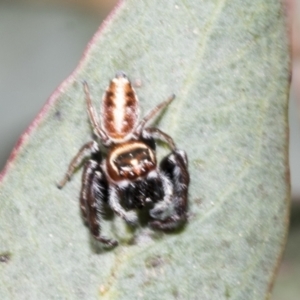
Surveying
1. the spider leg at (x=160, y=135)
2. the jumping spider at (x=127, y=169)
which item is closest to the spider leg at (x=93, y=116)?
the jumping spider at (x=127, y=169)

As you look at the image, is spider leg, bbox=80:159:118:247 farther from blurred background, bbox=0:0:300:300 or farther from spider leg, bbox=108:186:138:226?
blurred background, bbox=0:0:300:300

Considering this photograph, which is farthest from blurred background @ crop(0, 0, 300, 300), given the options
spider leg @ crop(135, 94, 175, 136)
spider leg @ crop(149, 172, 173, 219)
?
spider leg @ crop(135, 94, 175, 136)

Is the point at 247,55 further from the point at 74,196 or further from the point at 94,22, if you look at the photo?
the point at 94,22

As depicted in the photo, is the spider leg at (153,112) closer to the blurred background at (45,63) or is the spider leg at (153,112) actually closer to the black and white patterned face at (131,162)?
the black and white patterned face at (131,162)

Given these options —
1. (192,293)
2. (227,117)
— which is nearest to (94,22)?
(227,117)

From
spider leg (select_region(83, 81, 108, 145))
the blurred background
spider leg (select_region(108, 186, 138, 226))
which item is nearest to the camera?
spider leg (select_region(83, 81, 108, 145))

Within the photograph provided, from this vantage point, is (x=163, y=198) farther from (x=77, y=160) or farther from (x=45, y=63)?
(x=45, y=63)
